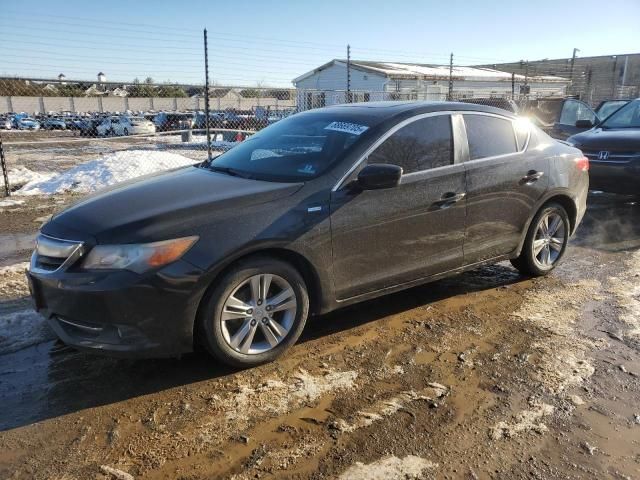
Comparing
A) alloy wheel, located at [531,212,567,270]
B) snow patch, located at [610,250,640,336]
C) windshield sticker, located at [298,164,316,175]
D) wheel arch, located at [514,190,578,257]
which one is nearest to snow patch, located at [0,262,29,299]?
windshield sticker, located at [298,164,316,175]

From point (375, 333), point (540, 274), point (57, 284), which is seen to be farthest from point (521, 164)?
point (57, 284)

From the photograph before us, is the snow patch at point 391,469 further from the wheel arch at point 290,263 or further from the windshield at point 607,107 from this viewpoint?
the windshield at point 607,107

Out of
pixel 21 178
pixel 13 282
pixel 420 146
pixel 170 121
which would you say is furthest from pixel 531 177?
pixel 170 121

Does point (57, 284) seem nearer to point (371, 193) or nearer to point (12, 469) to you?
point (12, 469)

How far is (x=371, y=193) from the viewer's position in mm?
3836

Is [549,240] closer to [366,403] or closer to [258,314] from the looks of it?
[366,403]

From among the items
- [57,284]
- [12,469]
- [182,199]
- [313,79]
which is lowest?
[12,469]

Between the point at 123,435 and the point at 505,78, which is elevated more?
the point at 505,78

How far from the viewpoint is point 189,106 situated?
54.5 metres

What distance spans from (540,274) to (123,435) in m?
4.17

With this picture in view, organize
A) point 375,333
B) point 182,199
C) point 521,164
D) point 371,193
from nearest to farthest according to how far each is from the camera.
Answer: point 182,199 < point 371,193 < point 375,333 < point 521,164

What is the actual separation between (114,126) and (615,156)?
27636mm

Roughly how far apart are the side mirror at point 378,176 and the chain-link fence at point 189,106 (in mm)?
4172

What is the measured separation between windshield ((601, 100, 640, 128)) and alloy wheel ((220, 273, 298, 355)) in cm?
772
